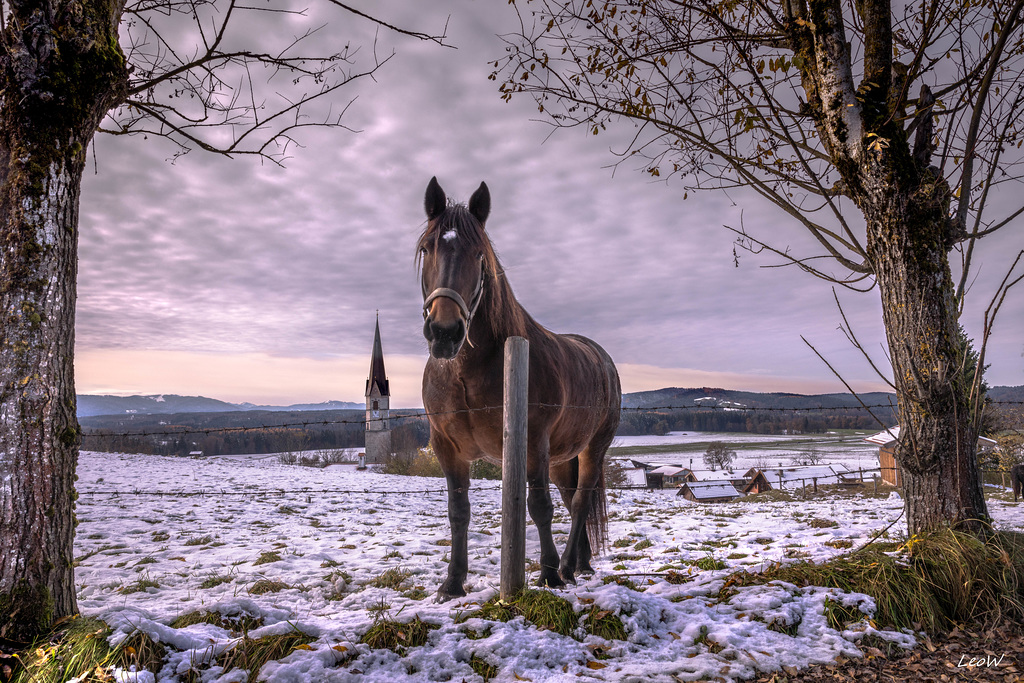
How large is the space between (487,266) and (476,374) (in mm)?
818

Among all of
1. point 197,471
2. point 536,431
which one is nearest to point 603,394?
point 536,431

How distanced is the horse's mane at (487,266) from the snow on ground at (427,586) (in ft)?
6.52

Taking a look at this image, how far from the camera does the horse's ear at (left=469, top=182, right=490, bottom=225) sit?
12.9 feet

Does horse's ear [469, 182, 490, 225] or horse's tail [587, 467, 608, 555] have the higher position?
horse's ear [469, 182, 490, 225]

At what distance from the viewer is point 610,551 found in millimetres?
5773

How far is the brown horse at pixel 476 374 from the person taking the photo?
331 centimetres

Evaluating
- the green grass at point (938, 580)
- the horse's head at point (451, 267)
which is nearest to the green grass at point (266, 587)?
the horse's head at point (451, 267)

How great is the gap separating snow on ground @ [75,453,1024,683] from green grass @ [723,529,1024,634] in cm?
18

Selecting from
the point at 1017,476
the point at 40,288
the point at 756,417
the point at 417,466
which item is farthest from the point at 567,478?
the point at 417,466

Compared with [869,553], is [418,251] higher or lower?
higher

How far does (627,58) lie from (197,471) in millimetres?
13992

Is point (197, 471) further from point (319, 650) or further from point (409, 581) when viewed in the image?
point (319, 650)

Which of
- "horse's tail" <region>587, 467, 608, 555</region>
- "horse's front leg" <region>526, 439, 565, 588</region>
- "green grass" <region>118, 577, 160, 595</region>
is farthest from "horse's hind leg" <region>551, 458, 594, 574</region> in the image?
"green grass" <region>118, 577, 160, 595</region>

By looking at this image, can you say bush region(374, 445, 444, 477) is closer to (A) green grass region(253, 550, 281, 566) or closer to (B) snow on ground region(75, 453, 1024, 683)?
(B) snow on ground region(75, 453, 1024, 683)
